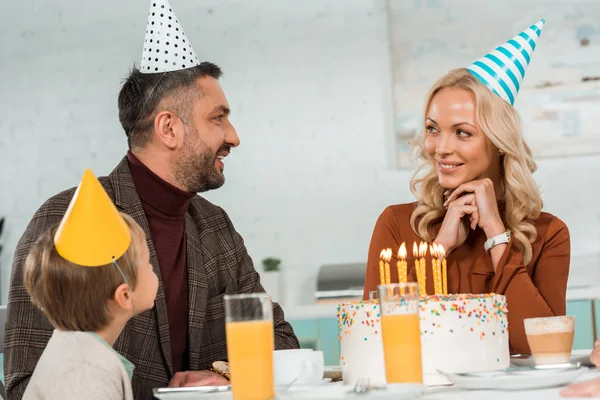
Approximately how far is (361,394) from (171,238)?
3.60 ft

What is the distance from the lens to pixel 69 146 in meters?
4.38

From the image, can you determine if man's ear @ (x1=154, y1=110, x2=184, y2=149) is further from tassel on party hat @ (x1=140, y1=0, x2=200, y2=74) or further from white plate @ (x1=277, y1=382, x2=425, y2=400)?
white plate @ (x1=277, y1=382, x2=425, y2=400)

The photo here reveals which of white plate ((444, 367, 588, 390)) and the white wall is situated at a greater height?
the white wall

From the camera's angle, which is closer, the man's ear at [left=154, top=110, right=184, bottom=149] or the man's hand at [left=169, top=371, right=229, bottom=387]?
the man's hand at [left=169, top=371, right=229, bottom=387]

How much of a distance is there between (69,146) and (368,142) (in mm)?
1591

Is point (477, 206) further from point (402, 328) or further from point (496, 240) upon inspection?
point (402, 328)

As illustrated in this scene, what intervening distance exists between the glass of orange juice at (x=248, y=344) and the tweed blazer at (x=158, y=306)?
2.51 ft

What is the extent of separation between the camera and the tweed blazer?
1728 millimetres

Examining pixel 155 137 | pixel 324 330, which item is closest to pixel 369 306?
pixel 155 137

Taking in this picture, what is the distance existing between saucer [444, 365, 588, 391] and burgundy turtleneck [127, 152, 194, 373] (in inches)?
36.6

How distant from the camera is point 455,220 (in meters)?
2.09

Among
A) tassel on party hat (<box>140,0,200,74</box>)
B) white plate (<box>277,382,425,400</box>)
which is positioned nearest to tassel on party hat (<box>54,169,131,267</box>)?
white plate (<box>277,382,425,400</box>)

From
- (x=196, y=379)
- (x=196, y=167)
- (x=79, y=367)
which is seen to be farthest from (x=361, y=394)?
(x=196, y=167)

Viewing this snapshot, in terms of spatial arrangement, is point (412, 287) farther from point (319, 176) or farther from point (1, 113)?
point (1, 113)
